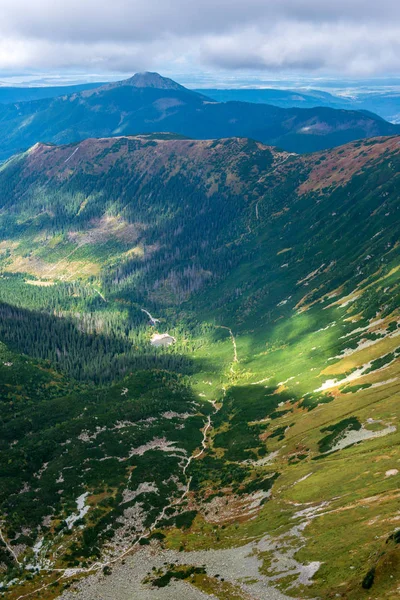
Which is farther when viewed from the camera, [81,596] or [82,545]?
[82,545]

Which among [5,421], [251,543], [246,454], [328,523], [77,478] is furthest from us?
[5,421]

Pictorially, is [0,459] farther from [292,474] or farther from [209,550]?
[292,474]

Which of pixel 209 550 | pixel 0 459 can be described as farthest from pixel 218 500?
pixel 0 459

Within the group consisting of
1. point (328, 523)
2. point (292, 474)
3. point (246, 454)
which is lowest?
point (246, 454)

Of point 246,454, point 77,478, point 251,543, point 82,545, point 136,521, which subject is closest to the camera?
point 251,543

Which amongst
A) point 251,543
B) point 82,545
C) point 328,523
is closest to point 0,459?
point 82,545

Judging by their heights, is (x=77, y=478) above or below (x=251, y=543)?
below

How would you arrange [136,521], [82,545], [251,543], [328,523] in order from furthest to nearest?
[136,521] < [82,545] < [251,543] < [328,523]

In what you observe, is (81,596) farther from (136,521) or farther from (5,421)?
(5,421)

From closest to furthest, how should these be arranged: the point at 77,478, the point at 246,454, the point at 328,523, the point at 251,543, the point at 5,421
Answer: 1. the point at 328,523
2. the point at 251,543
3. the point at 77,478
4. the point at 246,454
5. the point at 5,421
